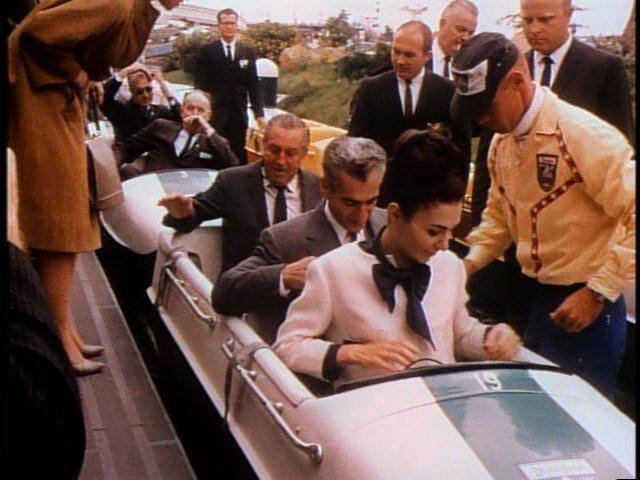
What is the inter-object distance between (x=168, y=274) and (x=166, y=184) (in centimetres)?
70

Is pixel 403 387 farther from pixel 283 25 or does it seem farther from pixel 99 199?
pixel 99 199

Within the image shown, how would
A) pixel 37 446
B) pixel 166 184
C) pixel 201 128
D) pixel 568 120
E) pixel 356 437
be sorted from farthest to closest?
1. pixel 166 184
2. pixel 201 128
3. pixel 568 120
4. pixel 356 437
5. pixel 37 446

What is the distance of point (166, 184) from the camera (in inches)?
112

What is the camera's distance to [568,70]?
1.38m

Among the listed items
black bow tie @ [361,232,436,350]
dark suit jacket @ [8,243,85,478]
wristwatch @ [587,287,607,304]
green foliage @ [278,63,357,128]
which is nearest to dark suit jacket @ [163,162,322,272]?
green foliage @ [278,63,357,128]

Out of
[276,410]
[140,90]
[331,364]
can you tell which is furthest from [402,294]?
[140,90]

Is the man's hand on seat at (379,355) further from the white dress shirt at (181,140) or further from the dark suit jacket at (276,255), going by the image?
the white dress shirt at (181,140)

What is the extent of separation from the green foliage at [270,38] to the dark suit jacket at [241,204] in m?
0.27

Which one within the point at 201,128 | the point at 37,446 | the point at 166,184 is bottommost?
the point at 166,184

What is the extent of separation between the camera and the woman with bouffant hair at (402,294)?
4.40 feet

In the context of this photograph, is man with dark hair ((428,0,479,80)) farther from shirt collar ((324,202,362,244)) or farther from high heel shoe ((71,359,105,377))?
high heel shoe ((71,359,105,377))

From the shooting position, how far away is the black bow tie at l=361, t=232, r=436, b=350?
1.38 meters

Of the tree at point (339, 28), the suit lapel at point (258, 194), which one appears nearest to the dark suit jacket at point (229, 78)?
the suit lapel at point (258, 194)

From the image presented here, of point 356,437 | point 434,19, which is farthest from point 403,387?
point 434,19
